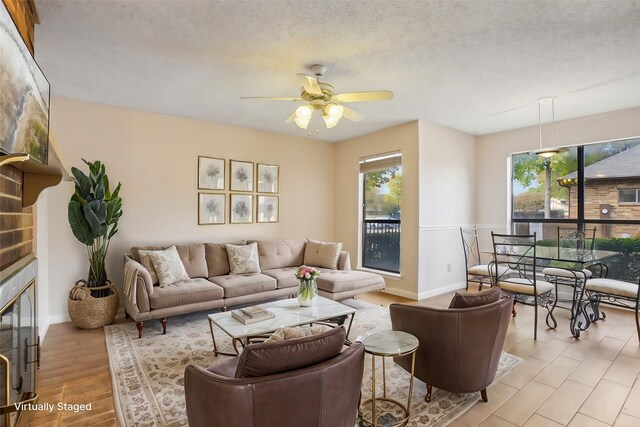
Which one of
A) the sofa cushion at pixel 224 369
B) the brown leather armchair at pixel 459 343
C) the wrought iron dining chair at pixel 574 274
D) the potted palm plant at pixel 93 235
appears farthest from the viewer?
the potted palm plant at pixel 93 235

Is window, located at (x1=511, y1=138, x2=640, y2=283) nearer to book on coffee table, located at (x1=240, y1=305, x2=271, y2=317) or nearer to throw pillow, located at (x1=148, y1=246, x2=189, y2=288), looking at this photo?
book on coffee table, located at (x1=240, y1=305, x2=271, y2=317)

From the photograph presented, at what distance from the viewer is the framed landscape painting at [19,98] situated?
1.43 m

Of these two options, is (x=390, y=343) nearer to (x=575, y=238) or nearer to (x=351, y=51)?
(x=351, y=51)

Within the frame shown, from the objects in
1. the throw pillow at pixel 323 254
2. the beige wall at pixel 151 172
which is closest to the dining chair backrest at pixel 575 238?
the throw pillow at pixel 323 254

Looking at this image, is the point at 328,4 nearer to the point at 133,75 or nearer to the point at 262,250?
the point at 133,75

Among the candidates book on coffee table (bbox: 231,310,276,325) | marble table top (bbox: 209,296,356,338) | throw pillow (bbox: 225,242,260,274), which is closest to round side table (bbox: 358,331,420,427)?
marble table top (bbox: 209,296,356,338)

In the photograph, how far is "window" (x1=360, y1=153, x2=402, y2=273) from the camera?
5.52 meters

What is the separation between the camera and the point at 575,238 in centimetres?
475

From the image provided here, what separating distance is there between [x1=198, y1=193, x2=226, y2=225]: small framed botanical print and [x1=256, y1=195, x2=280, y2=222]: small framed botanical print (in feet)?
1.97

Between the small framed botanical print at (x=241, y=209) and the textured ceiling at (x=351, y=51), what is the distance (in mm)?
1503

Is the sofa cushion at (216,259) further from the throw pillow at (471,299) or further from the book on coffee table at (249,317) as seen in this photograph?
the throw pillow at (471,299)

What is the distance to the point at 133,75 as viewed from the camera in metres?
3.35

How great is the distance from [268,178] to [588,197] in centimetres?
486

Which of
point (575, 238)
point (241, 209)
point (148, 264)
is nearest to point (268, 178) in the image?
point (241, 209)
